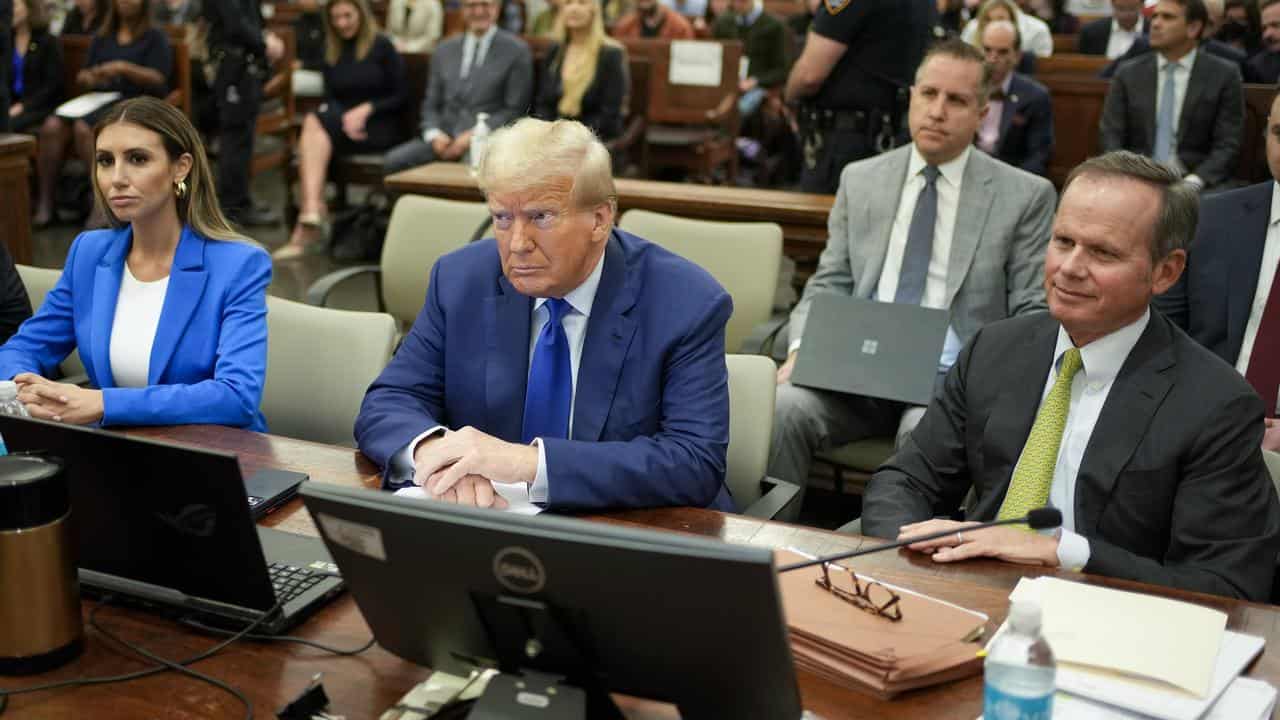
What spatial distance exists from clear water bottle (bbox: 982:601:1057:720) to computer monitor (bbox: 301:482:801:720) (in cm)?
21

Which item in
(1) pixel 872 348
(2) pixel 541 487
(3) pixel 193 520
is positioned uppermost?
(3) pixel 193 520

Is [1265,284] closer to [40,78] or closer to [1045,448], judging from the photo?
[1045,448]

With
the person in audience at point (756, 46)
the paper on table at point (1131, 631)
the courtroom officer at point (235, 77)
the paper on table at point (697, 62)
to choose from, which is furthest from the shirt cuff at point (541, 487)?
the person in audience at point (756, 46)

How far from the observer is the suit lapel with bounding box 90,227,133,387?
8.64 ft

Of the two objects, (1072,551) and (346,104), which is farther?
(346,104)

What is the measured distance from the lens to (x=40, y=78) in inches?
299

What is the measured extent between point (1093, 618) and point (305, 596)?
100cm

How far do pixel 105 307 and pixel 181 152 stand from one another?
0.36 metres

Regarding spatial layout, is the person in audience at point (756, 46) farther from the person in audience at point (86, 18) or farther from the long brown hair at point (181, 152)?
the long brown hair at point (181, 152)

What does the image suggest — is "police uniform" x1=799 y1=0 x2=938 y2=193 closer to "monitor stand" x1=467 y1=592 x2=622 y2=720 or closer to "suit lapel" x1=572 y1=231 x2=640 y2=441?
"suit lapel" x1=572 y1=231 x2=640 y2=441

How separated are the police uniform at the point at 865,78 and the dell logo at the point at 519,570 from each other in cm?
355

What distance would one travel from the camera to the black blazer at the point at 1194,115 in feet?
18.6

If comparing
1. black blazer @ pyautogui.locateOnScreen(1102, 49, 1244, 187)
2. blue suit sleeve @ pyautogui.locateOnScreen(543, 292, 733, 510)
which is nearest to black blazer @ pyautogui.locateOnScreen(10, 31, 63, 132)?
black blazer @ pyautogui.locateOnScreen(1102, 49, 1244, 187)

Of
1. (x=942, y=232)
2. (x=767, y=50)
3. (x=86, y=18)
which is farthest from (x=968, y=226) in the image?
(x=86, y=18)
